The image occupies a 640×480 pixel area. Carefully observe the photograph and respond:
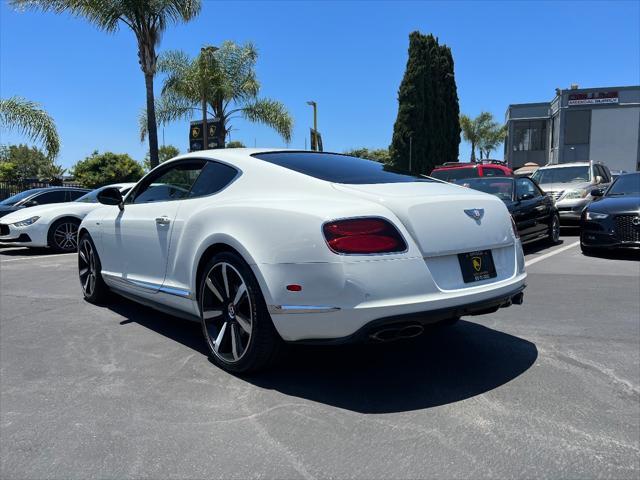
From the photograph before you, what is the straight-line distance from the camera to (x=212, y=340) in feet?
11.5

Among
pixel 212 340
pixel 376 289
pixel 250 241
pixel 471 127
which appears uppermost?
pixel 471 127

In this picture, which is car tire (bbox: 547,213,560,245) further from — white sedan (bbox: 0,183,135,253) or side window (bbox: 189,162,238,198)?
white sedan (bbox: 0,183,135,253)

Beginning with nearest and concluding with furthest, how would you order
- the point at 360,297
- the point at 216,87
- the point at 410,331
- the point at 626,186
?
1. the point at 360,297
2. the point at 410,331
3. the point at 626,186
4. the point at 216,87

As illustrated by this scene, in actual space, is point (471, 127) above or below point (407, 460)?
above

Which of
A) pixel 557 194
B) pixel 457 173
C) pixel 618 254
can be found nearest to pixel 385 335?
pixel 618 254

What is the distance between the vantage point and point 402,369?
3438 millimetres

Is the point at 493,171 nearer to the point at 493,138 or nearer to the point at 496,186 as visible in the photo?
the point at 496,186

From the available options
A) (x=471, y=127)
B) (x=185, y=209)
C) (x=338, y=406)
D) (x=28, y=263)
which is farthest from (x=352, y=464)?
(x=471, y=127)

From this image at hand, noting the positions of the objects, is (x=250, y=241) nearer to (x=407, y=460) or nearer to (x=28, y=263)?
(x=407, y=460)

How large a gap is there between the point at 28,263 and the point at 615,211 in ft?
32.7

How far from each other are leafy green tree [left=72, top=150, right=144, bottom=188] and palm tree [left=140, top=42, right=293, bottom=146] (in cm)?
2150

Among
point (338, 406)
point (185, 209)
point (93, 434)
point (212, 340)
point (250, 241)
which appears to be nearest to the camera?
point (93, 434)

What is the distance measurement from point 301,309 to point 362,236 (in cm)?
53

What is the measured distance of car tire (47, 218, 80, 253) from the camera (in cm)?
1030
